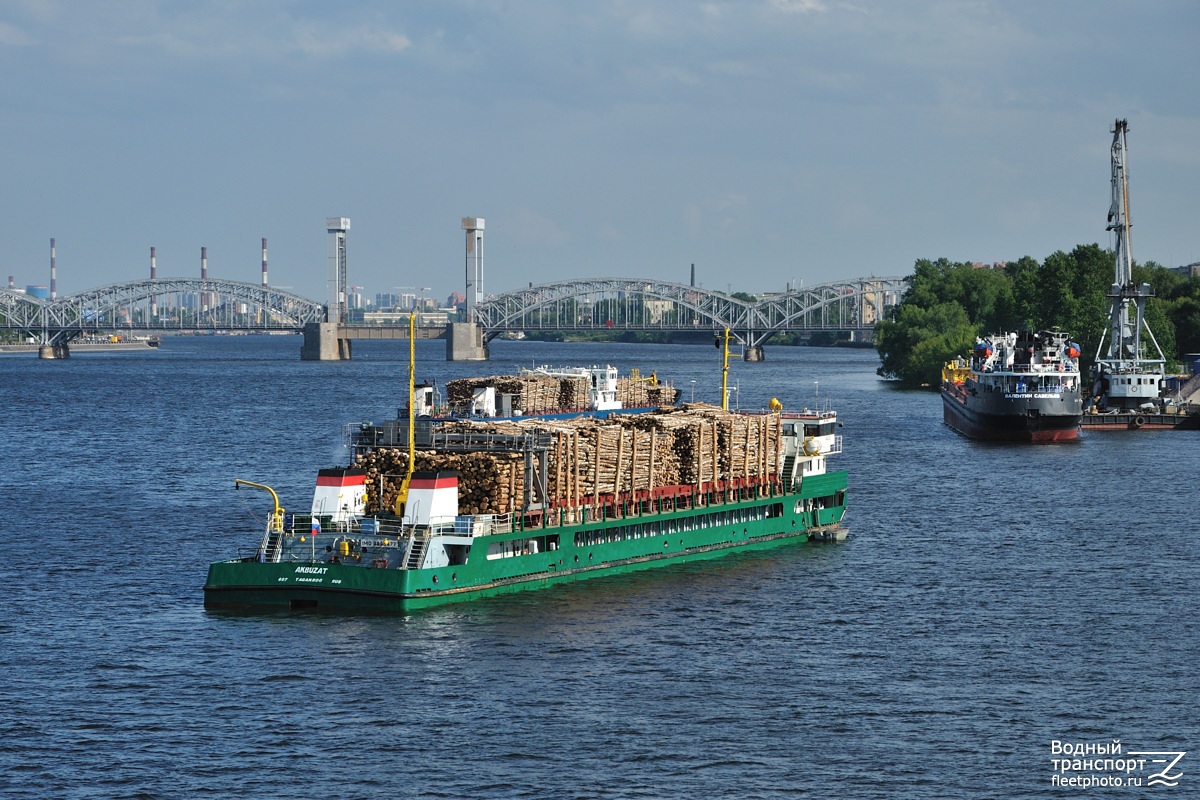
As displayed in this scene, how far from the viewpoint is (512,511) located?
5484 centimetres

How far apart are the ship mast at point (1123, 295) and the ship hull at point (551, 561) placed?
84.4 meters

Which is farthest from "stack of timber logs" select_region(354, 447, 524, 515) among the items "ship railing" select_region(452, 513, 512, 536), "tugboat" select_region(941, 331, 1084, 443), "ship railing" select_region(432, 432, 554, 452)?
"tugboat" select_region(941, 331, 1084, 443)

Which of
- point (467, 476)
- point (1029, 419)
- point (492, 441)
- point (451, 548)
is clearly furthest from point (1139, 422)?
point (451, 548)

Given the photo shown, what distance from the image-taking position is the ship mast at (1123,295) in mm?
148500

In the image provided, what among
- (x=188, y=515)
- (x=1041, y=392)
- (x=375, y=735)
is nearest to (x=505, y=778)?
(x=375, y=735)

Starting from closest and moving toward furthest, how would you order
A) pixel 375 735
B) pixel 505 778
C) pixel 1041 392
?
pixel 505 778 → pixel 375 735 → pixel 1041 392

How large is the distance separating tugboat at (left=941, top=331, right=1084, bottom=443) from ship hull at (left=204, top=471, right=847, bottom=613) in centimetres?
5560

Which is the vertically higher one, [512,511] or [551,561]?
[512,511]

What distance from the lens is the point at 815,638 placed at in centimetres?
5112

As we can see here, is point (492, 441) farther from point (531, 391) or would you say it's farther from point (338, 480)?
point (531, 391)

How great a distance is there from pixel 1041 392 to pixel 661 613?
256 feet

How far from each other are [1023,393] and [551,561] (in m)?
75.5

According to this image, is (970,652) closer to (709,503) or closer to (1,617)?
(709,503)

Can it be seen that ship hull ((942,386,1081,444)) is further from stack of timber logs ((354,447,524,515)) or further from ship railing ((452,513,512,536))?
ship railing ((452,513,512,536))
